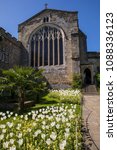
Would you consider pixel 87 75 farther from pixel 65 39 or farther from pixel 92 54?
pixel 65 39

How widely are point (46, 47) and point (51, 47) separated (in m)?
0.83

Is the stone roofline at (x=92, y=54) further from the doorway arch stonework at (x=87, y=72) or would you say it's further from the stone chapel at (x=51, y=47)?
the doorway arch stonework at (x=87, y=72)

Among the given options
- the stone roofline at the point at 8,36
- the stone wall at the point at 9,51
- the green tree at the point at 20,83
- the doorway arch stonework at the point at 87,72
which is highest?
the stone roofline at the point at 8,36

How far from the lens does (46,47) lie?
104ft

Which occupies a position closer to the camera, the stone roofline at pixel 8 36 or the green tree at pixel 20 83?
the green tree at pixel 20 83

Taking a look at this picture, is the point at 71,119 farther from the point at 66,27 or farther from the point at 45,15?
the point at 45,15

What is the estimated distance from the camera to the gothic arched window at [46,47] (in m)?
30.6

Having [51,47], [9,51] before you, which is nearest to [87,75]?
[51,47]

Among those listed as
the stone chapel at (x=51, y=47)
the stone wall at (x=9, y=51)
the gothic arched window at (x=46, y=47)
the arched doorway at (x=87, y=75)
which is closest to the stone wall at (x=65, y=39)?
the stone chapel at (x=51, y=47)

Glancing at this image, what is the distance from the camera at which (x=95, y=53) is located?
122 feet

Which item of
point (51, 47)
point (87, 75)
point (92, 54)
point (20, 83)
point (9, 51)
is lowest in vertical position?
point (20, 83)

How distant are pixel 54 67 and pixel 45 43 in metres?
3.92

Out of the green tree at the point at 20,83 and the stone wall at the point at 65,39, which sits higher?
the stone wall at the point at 65,39

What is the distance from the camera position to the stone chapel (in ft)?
95.7
